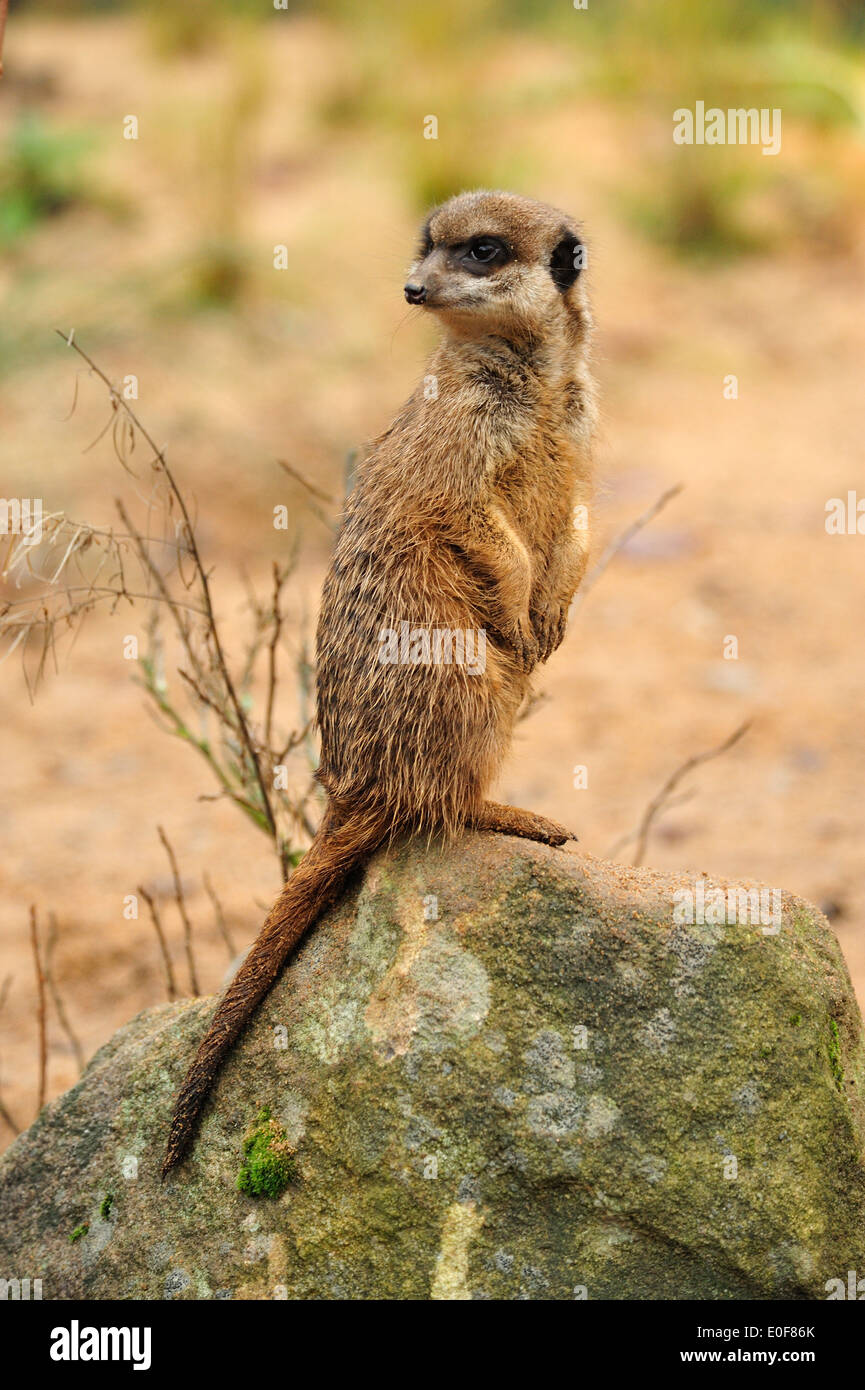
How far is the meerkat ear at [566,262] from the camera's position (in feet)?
12.1

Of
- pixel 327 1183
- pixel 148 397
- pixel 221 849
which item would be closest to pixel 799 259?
pixel 148 397

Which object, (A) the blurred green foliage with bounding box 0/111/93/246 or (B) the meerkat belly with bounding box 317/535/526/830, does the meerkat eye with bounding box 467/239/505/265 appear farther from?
(A) the blurred green foliage with bounding box 0/111/93/246

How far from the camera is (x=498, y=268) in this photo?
140 inches

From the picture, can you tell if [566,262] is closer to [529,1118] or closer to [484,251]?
[484,251]

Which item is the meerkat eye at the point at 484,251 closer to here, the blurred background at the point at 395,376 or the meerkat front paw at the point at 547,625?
the blurred background at the point at 395,376

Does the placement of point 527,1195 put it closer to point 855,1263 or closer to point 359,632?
point 855,1263

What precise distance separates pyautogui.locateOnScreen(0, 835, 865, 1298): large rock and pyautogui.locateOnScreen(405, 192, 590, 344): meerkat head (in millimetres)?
1374

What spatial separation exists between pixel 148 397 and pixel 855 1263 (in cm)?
770

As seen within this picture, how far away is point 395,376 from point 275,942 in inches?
292

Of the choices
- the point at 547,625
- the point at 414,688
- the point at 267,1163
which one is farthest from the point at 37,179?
the point at 267,1163

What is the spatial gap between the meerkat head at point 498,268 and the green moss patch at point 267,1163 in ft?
6.53

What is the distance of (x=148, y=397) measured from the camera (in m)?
9.39

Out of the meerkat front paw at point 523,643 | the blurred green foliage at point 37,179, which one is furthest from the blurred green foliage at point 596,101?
the meerkat front paw at point 523,643

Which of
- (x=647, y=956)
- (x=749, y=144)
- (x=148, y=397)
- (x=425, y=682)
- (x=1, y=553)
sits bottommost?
(x=647, y=956)
